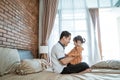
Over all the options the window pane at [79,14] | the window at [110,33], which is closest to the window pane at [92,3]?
the window pane at [79,14]

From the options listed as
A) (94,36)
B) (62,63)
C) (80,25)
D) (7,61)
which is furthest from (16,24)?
(94,36)

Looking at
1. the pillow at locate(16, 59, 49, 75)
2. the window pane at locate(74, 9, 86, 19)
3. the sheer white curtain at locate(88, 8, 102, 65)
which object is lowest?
the pillow at locate(16, 59, 49, 75)

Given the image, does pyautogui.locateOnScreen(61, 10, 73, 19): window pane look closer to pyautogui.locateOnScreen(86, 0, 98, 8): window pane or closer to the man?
pyautogui.locateOnScreen(86, 0, 98, 8): window pane

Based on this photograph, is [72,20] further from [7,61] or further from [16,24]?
[7,61]

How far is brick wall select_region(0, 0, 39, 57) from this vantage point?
248cm

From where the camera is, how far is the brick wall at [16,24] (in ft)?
8.13

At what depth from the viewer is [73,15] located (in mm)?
4633

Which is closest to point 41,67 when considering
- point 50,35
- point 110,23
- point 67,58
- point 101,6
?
point 67,58

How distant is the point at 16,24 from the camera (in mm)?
2977

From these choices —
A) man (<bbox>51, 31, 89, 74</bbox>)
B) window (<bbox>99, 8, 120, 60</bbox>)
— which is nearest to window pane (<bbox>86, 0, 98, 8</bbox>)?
window (<bbox>99, 8, 120, 60</bbox>)

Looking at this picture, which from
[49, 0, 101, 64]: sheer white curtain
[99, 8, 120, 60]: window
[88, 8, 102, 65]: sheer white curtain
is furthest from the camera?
[99, 8, 120, 60]: window

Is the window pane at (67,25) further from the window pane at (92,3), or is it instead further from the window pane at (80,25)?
the window pane at (92,3)

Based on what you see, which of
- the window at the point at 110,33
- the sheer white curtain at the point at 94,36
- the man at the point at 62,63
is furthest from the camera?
the window at the point at 110,33

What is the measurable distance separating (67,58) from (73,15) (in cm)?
283
